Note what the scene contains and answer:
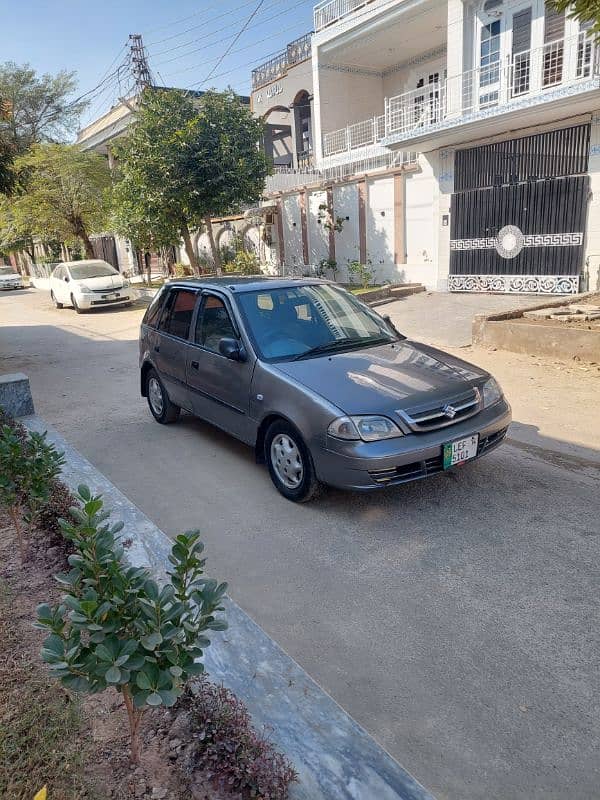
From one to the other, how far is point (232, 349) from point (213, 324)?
69 cm

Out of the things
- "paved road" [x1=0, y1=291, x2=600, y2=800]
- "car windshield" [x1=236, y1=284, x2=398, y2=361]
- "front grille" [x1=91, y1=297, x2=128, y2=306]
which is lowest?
"paved road" [x1=0, y1=291, x2=600, y2=800]

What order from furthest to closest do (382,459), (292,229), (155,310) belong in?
(292,229) < (155,310) < (382,459)

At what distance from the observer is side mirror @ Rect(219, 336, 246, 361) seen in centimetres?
501

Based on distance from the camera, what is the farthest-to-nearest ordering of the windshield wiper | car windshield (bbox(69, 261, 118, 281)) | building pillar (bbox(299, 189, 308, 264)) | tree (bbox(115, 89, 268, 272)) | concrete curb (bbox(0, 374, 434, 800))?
building pillar (bbox(299, 189, 308, 264)) → car windshield (bbox(69, 261, 118, 281)) → tree (bbox(115, 89, 268, 272)) → the windshield wiper → concrete curb (bbox(0, 374, 434, 800))

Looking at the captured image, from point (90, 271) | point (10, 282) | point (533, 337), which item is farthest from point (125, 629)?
point (10, 282)

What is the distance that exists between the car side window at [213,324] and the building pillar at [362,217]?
45.7ft

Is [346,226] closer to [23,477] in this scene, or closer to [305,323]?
[305,323]

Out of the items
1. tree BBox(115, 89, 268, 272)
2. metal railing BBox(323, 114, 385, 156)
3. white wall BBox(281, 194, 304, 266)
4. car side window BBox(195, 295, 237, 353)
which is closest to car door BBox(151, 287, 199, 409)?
car side window BBox(195, 295, 237, 353)

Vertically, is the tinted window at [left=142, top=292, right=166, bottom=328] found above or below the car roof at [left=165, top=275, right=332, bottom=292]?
below

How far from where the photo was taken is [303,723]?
208 cm

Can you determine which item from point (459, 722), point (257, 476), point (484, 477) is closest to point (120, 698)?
point (459, 722)

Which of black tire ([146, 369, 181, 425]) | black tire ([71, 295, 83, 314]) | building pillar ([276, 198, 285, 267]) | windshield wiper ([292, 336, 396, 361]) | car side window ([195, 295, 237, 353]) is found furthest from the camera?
building pillar ([276, 198, 285, 267])

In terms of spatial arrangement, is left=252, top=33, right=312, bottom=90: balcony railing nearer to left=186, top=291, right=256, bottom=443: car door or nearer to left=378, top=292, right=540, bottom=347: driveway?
left=378, top=292, right=540, bottom=347: driveway

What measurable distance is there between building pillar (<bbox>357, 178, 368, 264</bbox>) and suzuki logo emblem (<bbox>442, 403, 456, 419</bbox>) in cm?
1533
